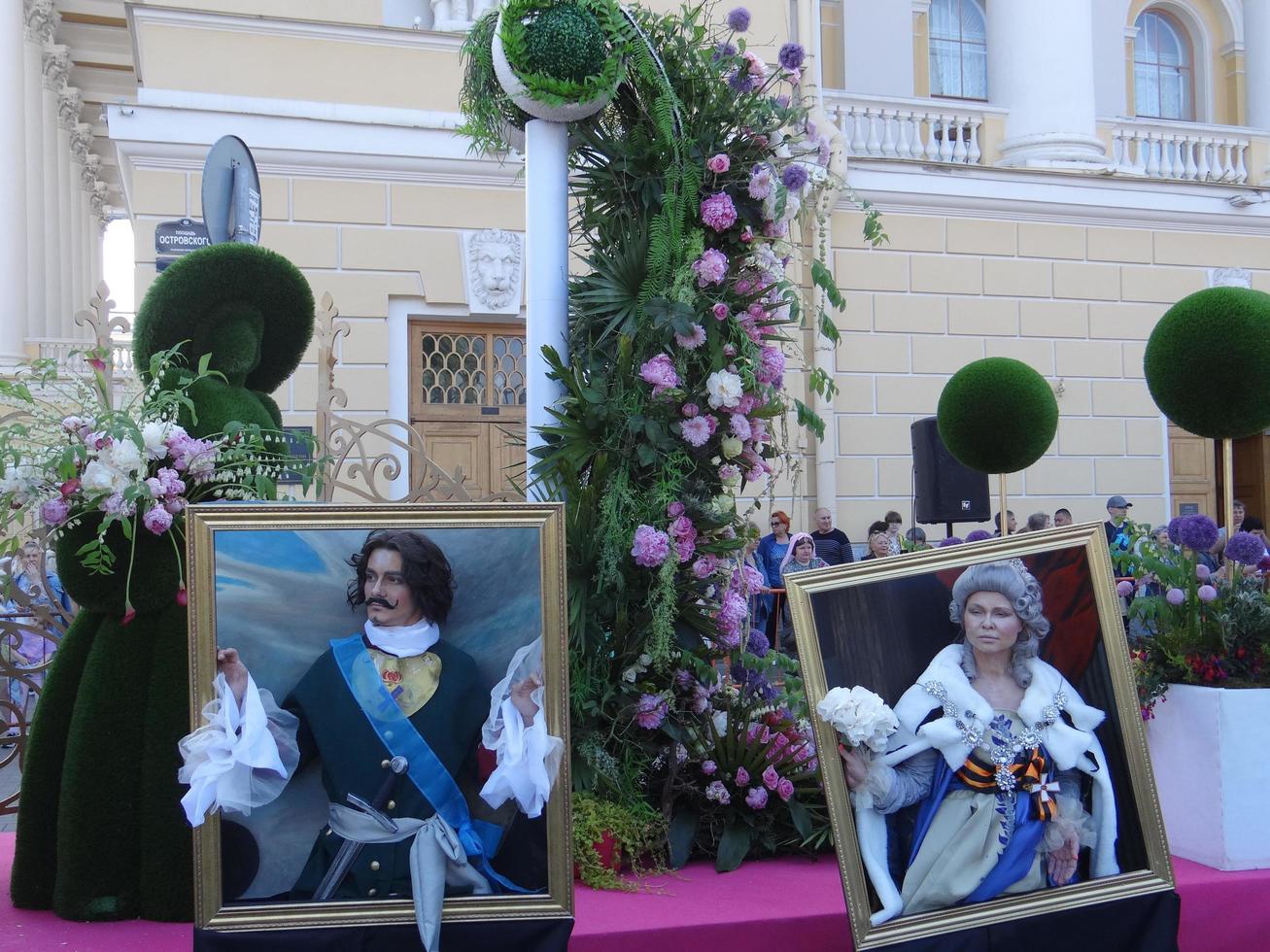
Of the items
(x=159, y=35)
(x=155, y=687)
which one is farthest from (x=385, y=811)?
(x=159, y=35)

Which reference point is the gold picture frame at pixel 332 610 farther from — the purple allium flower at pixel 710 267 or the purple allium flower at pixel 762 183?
the purple allium flower at pixel 762 183

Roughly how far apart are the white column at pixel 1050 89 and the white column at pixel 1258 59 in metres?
2.91

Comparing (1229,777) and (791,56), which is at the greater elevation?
(791,56)

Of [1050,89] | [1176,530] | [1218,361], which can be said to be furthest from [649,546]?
[1050,89]

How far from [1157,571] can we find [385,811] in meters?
2.77

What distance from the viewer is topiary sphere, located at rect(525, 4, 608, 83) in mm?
4008

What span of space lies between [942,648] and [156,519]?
82.6 inches

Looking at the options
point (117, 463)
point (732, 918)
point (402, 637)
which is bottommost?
point (732, 918)

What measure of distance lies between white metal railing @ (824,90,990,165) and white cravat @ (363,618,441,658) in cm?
879

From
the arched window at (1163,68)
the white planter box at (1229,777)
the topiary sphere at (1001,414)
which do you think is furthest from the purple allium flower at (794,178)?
the arched window at (1163,68)

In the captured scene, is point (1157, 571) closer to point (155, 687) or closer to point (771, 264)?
point (771, 264)

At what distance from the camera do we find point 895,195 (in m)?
11.0

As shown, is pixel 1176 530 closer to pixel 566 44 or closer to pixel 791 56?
pixel 791 56

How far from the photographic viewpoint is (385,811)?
116 inches
